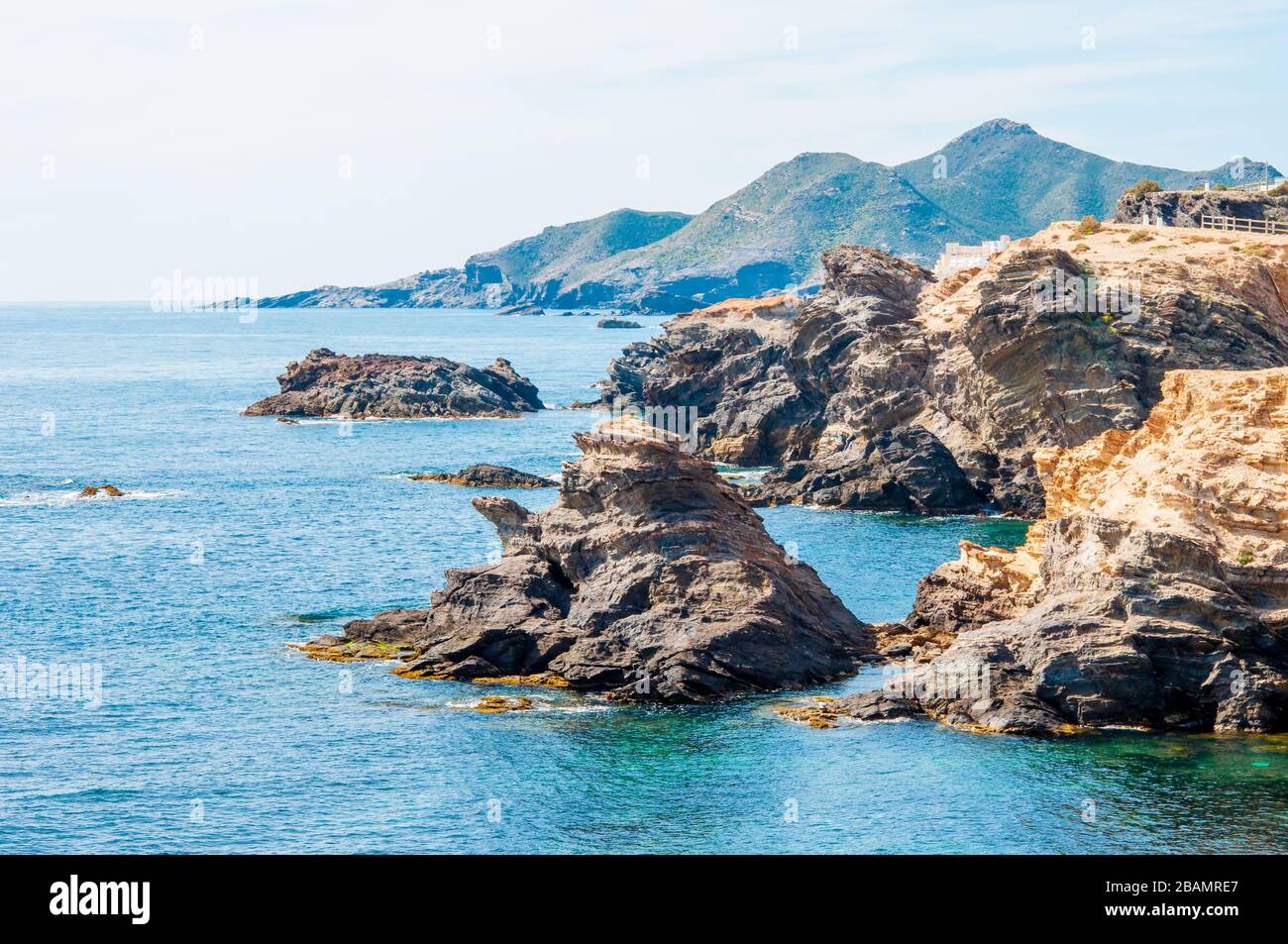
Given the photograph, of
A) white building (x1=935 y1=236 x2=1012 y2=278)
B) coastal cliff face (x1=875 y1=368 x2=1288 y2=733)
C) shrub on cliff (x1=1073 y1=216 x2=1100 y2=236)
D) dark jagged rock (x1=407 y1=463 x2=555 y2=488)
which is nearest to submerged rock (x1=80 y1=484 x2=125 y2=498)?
dark jagged rock (x1=407 y1=463 x2=555 y2=488)

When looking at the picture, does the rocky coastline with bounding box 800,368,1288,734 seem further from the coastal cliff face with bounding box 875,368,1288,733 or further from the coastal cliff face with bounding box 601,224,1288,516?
the coastal cliff face with bounding box 601,224,1288,516

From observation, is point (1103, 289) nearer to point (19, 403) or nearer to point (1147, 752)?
point (1147, 752)

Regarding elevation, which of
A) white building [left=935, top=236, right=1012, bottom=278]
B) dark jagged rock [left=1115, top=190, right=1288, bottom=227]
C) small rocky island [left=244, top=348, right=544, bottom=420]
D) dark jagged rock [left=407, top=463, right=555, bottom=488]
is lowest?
dark jagged rock [left=407, top=463, right=555, bottom=488]

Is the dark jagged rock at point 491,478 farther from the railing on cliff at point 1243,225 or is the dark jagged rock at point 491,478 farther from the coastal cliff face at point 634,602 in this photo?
the railing on cliff at point 1243,225

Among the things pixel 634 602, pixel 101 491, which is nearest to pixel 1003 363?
pixel 634 602

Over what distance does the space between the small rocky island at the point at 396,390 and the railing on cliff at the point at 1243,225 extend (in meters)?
75.0

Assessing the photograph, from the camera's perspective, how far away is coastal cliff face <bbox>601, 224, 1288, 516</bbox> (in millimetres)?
93562

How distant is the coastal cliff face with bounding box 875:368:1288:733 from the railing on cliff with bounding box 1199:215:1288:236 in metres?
67.6

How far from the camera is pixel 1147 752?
43906mm

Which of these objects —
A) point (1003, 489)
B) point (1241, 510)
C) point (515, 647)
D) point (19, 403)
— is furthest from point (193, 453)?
point (1241, 510)

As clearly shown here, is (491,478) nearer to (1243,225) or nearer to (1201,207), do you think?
(1201,207)

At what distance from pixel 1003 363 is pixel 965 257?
47.9 metres

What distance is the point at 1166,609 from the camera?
46500mm

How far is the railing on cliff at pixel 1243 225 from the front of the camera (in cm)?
11288
